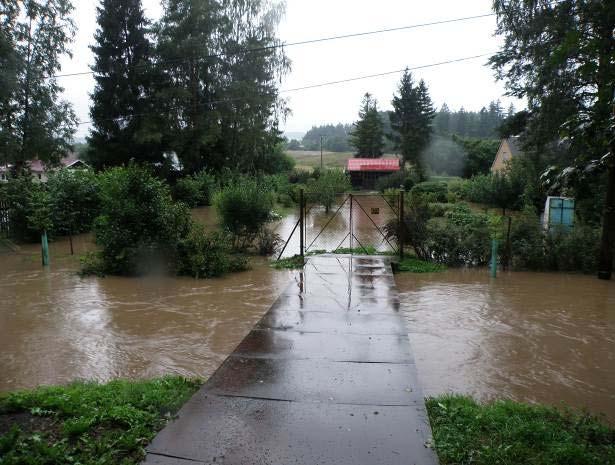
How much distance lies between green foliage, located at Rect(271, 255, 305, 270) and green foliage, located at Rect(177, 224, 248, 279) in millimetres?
1202

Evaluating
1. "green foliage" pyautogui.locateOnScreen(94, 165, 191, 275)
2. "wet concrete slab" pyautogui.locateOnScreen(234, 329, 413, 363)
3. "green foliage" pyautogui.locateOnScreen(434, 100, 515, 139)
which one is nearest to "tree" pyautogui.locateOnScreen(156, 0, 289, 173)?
"green foliage" pyautogui.locateOnScreen(94, 165, 191, 275)

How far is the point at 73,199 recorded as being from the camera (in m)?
17.1

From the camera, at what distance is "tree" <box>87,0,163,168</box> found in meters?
29.7

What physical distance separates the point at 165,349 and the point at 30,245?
1184 centimetres

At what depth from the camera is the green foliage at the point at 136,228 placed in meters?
11.3

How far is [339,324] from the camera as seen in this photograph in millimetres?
6617

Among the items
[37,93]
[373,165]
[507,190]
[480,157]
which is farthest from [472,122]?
[37,93]

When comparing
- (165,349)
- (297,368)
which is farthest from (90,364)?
(297,368)

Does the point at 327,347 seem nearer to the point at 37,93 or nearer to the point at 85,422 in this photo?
the point at 85,422

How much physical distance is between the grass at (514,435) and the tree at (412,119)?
4567 cm

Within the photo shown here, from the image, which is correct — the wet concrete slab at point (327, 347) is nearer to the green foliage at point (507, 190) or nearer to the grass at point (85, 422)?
the grass at point (85, 422)

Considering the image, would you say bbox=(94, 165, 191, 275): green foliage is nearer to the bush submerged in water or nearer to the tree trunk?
the bush submerged in water

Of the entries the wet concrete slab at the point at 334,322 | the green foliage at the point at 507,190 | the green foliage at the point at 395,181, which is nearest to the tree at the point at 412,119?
the green foliage at the point at 395,181

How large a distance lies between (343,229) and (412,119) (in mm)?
32495
